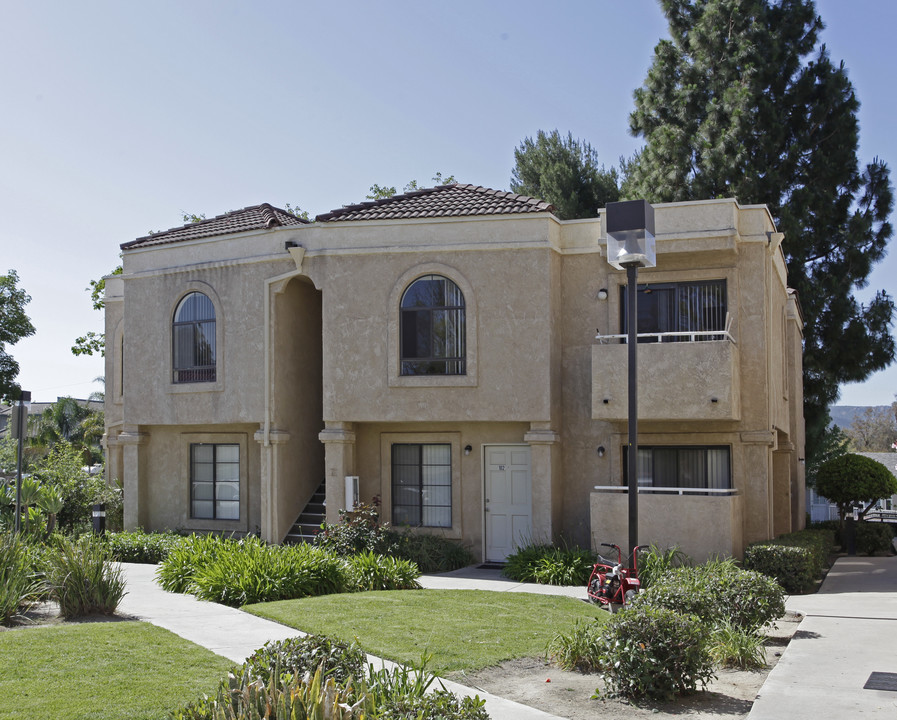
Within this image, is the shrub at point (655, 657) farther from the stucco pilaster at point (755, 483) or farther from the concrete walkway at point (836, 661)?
the stucco pilaster at point (755, 483)

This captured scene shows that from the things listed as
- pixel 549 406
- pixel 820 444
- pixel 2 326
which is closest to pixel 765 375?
pixel 549 406

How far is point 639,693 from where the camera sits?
7805mm

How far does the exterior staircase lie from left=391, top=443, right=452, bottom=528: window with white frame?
1.64 meters

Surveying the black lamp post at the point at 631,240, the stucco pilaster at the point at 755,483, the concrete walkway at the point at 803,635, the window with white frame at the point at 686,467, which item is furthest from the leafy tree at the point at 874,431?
the black lamp post at the point at 631,240

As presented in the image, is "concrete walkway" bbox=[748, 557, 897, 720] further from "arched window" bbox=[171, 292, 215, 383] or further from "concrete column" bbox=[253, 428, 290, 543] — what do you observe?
"arched window" bbox=[171, 292, 215, 383]

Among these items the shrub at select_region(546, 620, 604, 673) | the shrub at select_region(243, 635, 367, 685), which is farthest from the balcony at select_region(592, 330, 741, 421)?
the shrub at select_region(243, 635, 367, 685)

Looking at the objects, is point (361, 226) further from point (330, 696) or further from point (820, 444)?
point (820, 444)

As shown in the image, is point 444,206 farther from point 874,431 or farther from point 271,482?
point 874,431

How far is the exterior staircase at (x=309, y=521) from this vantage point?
19.1 m

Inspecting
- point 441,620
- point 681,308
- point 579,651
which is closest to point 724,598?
point 579,651

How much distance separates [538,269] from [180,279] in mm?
8007

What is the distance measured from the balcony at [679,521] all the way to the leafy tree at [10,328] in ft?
103

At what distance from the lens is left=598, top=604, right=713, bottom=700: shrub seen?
7.70 meters

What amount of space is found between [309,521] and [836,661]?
1268 centimetres
